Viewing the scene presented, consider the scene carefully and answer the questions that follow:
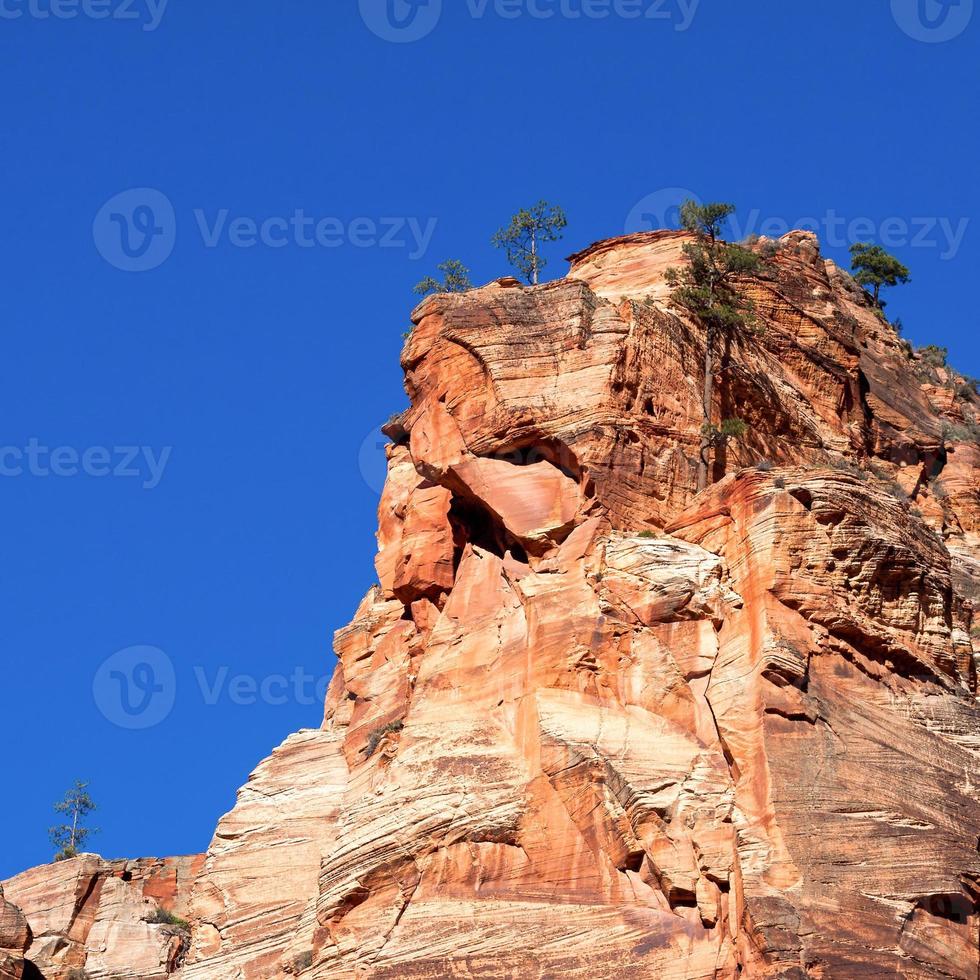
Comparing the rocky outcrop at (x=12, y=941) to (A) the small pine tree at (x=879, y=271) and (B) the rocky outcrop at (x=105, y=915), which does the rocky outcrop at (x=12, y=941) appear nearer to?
(B) the rocky outcrop at (x=105, y=915)

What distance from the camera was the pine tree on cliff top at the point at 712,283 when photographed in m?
65.8

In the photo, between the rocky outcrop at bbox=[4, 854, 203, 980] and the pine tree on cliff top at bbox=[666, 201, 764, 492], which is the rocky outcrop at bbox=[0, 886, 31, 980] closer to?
the rocky outcrop at bbox=[4, 854, 203, 980]

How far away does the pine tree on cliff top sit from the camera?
2589 inches

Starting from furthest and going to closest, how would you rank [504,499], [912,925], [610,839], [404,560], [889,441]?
[889,441] → [404,560] → [504,499] → [610,839] → [912,925]

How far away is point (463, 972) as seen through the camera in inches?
1842

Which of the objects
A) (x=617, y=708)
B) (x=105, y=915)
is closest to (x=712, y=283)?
(x=617, y=708)

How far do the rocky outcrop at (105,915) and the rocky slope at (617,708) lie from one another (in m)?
13.1

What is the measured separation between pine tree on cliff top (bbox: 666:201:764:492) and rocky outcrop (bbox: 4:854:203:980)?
31.0m

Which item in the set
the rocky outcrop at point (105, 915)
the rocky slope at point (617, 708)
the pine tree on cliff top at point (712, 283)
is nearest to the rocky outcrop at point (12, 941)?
the rocky slope at point (617, 708)

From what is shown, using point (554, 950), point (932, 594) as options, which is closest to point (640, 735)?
point (554, 950)

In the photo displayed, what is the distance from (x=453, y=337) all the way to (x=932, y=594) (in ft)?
58.1

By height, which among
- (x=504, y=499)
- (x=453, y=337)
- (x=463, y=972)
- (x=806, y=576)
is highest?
(x=453, y=337)

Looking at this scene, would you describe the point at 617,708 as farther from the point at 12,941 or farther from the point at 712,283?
the point at 12,941

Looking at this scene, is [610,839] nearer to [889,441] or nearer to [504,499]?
[504,499]
